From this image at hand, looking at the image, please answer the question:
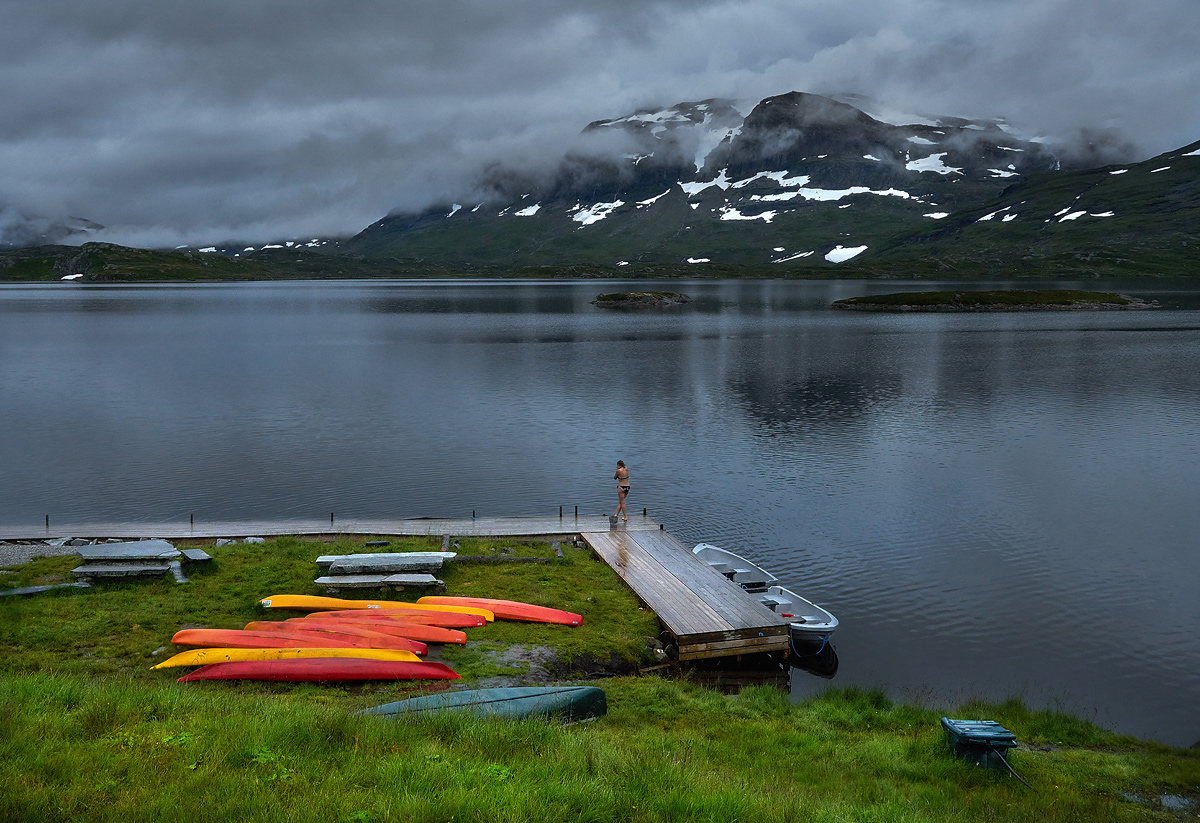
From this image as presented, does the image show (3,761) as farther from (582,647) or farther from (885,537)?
(885,537)

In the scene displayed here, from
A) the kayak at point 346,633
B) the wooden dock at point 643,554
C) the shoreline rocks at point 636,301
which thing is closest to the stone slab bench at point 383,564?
the kayak at point 346,633

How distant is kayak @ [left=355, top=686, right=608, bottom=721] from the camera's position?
1295 cm

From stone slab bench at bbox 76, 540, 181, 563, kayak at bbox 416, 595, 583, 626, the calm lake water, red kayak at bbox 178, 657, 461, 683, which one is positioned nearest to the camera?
red kayak at bbox 178, 657, 461, 683

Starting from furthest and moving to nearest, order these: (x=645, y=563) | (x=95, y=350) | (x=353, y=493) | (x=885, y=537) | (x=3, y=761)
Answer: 1. (x=95, y=350)
2. (x=353, y=493)
3. (x=885, y=537)
4. (x=645, y=563)
5. (x=3, y=761)

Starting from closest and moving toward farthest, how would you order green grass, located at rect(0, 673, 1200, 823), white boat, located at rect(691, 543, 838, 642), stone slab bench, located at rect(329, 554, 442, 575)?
green grass, located at rect(0, 673, 1200, 823) < white boat, located at rect(691, 543, 838, 642) < stone slab bench, located at rect(329, 554, 442, 575)

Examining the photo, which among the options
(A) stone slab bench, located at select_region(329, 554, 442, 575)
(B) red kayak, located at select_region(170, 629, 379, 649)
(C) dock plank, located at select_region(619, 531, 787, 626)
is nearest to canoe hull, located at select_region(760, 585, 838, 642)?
(C) dock plank, located at select_region(619, 531, 787, 626)

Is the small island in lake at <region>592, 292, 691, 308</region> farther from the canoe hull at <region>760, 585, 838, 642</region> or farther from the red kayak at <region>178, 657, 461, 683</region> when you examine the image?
the red kayak at <region>178, 657, 461, 683</region>

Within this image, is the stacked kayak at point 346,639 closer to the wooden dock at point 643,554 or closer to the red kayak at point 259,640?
the red kayak at point 259,640

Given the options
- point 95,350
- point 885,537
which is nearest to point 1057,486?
point 885,537

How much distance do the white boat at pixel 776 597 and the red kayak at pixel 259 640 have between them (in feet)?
38.6

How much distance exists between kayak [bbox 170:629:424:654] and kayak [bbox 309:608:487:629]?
1424mm

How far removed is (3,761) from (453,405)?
5340cm

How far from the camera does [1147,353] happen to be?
8875 cm

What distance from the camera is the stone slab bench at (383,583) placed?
72.9 feet
